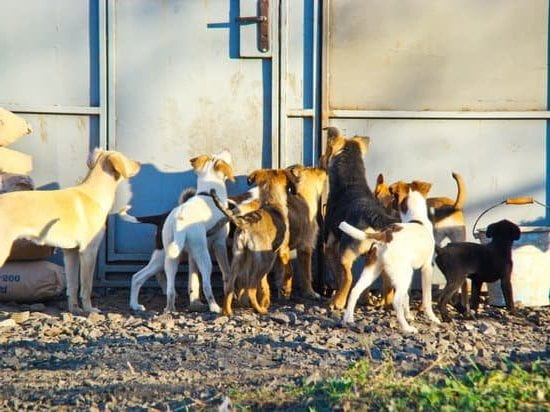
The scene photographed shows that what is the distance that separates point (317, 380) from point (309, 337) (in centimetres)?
152

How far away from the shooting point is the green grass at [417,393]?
4.71 metres

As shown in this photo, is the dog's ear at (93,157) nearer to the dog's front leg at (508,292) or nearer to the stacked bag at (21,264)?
the stacked bag at (21,264)

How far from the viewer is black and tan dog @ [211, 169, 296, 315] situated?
7953mm

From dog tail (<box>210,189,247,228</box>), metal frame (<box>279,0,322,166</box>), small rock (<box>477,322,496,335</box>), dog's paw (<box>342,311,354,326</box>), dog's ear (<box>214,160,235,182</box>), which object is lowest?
small rock (<box>477,322,496,335</box>)

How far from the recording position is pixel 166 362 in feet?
19.7

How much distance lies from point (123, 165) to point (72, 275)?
3.55ft

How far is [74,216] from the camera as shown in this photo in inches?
321

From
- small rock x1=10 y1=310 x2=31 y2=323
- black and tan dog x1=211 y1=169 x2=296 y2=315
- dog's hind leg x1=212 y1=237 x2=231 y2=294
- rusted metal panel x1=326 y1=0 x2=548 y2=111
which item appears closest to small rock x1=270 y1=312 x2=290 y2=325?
black and tan dog x1=211 y1=169 x2=296 y2=315

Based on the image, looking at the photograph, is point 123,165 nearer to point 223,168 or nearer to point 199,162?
point 199,162

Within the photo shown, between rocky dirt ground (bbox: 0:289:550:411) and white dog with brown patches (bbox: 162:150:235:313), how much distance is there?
284mm

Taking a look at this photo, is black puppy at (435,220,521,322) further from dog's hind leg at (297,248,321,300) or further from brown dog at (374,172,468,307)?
dog's hind leg at (297,248,321,300)

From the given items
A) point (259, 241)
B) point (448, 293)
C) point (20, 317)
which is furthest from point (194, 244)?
point (448, 293)

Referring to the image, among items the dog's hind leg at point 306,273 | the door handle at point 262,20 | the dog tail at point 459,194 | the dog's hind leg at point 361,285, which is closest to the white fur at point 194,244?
the dog's hind leg at point 306,273

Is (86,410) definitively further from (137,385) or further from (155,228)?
(155,228)
